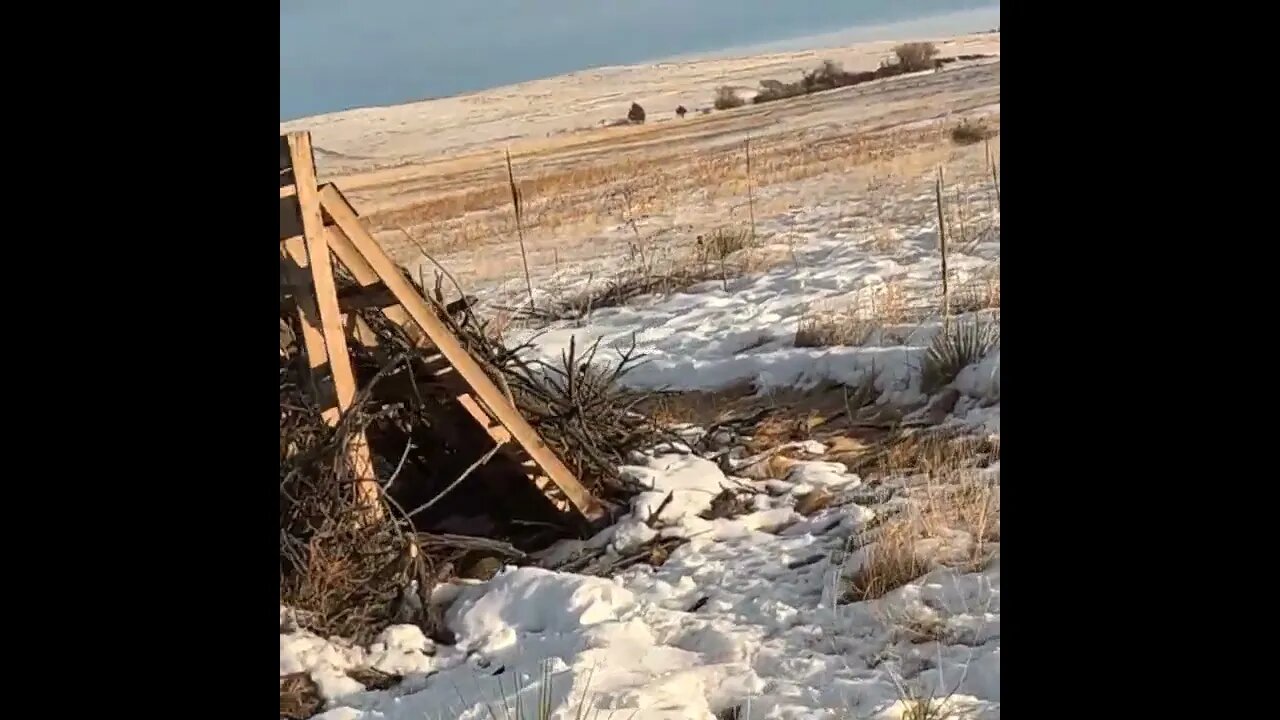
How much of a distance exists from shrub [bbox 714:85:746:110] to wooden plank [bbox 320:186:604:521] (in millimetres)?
19150

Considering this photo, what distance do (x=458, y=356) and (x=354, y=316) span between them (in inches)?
13.7

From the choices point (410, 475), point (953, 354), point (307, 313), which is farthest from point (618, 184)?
point (307, 313)

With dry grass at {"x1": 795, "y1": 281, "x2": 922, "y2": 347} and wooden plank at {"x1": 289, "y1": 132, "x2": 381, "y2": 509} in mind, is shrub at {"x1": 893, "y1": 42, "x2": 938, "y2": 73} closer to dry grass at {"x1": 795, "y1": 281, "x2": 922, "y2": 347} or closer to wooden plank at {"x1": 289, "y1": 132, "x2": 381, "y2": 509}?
dry grass at {"x1": 795, "y1": 281, "x2": 922, "y2": 347}

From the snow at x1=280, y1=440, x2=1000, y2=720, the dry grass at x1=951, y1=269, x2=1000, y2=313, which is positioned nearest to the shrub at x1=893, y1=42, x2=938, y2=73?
the dry grass at x1=951, y1=269, x2=1000, y2=313

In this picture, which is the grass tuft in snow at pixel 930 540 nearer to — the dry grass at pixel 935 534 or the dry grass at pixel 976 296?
the dry grass at pixel 935 534

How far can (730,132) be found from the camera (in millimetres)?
16141

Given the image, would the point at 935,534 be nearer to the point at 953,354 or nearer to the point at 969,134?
the point at 953,354

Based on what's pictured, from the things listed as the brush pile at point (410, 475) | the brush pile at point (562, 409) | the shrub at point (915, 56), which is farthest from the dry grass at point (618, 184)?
the shrub at point (915, 56)

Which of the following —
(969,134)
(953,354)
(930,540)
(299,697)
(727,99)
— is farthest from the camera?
(727,99)

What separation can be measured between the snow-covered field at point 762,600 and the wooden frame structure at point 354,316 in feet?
1.06

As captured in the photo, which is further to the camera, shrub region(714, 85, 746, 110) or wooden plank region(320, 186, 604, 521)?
shrub region(714, 85, 746, 110)

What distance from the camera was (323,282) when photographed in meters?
2.56

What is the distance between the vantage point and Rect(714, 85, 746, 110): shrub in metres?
21.8
